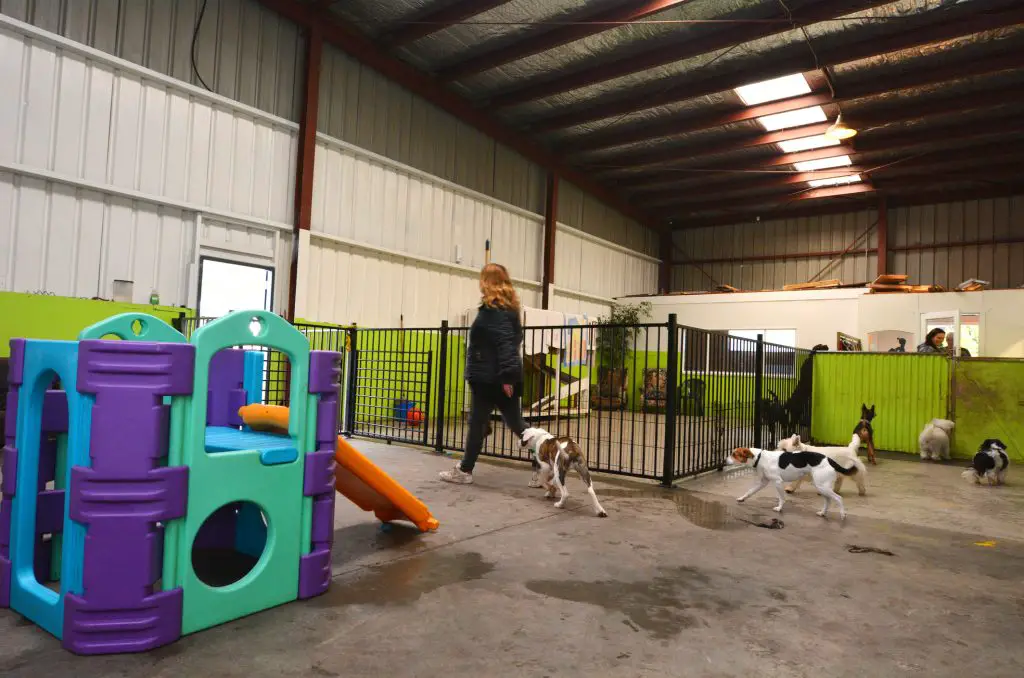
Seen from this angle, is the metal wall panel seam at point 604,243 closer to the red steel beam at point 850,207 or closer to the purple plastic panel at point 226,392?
the red steel beam at point 850,207

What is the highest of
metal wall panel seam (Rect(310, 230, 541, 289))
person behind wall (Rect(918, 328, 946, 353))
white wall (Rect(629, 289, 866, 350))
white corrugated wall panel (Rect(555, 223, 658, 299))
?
white corrugated wall panel (Rect(555, 223, 658, 299))

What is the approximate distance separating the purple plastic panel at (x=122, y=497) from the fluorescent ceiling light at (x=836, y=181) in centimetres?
1720

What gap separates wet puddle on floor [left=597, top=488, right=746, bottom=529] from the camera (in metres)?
3.91

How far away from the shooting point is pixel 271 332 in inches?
91.2

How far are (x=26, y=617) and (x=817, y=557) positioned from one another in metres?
3.44

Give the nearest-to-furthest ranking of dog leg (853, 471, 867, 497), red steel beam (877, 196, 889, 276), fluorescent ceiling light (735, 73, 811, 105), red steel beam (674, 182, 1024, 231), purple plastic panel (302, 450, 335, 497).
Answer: purple plastic panel (302, 450, 335, 497) → dog leg (853, 471, 867, 497) → fluorescent ceiling light (735, 73, 811, 105) → red steel beam (674, 182, 1024, 231) → red steel beam (877, 196, 889, 276)

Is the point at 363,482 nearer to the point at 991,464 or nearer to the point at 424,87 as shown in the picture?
the point at 991,464

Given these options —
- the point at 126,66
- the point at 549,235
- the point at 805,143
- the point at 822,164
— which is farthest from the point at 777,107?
the point at 126,66

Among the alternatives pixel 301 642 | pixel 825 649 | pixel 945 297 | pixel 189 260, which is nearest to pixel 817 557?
pixel 825 649

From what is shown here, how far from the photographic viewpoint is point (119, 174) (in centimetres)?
807

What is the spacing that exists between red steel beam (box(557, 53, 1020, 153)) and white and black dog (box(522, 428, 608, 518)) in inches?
419

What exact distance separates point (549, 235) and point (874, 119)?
7.33 meters

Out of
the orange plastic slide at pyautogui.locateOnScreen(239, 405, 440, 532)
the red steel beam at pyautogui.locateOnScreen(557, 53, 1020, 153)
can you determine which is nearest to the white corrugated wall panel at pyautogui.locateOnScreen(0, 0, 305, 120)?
the red steel beam at pyautogui.locateOnScreen(557, 53, 1020, 153)

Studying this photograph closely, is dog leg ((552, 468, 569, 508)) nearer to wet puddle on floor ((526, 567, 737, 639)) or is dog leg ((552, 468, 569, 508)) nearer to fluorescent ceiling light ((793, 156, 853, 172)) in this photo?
wet puddle on floor ((526, 567, 737, 639))
